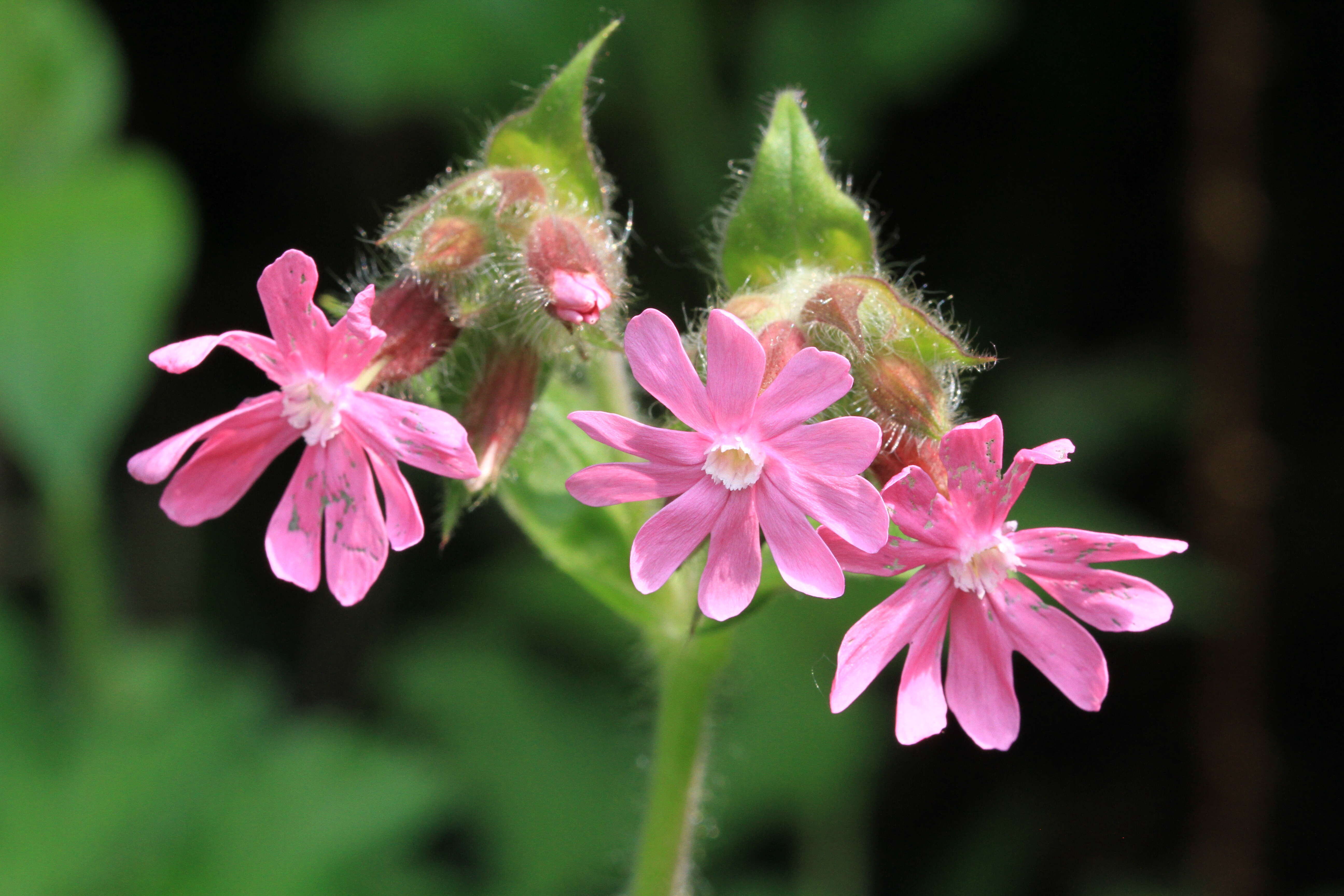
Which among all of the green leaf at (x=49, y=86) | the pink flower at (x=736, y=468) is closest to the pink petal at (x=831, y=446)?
the pink flower at (x=736, y=468)

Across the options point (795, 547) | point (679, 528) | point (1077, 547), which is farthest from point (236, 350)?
point (1077, 547)

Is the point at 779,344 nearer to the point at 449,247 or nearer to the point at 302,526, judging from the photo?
→ the point at 449,247

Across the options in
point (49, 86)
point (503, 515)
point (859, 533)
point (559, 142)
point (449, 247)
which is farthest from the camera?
point (503, 515)

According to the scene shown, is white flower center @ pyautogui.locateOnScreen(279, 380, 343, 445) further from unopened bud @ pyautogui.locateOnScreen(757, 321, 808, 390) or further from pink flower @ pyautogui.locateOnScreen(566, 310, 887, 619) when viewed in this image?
unopened bud @ pyautogui.locateOnScreen(757, 321, 808, 390)

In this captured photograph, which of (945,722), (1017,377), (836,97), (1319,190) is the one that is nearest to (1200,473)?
(1017,377)

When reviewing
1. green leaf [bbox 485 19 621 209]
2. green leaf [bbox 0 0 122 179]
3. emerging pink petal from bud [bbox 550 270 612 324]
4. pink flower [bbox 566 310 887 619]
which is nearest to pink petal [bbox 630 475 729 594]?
pink flower [bbox 566 310 887 619]

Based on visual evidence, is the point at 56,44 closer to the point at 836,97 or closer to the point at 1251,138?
the point at 836,97

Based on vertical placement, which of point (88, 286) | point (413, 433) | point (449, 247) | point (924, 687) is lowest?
point (924, 687)
